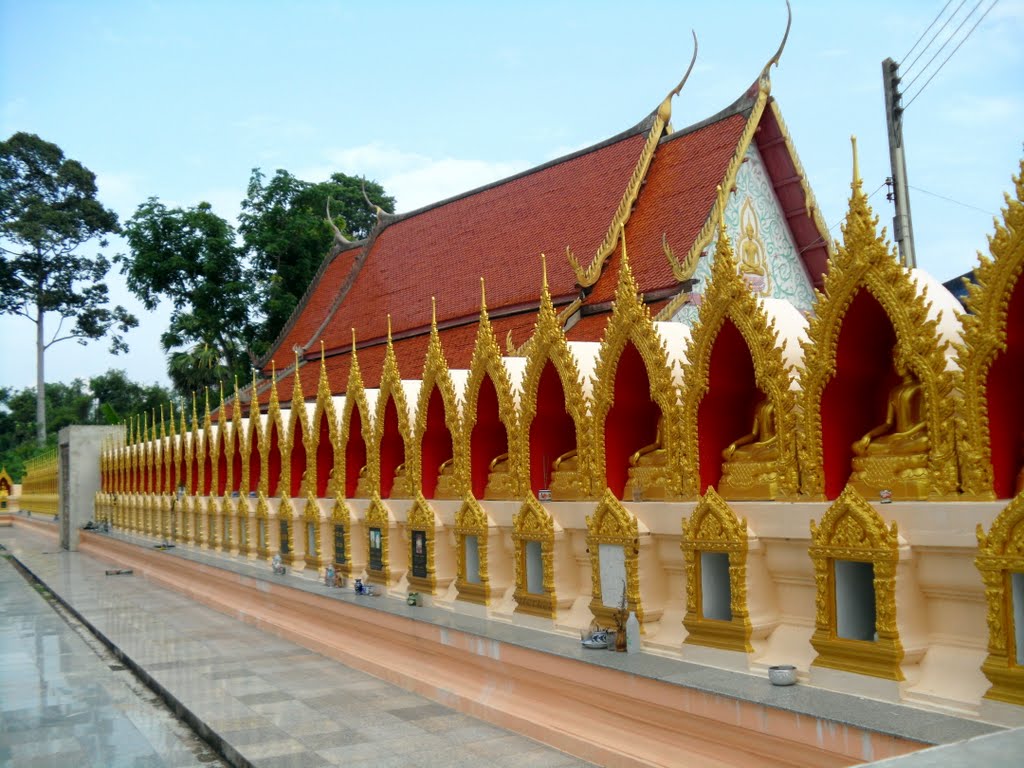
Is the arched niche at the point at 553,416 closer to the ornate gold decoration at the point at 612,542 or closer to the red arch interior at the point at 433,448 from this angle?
the ornate gold decoration at the point at 612,542

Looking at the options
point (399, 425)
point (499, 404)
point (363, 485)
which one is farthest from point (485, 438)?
point (363, 485)

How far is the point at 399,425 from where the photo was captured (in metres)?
9.31

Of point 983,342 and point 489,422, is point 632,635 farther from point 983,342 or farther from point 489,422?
point 489,422

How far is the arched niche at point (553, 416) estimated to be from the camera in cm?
679

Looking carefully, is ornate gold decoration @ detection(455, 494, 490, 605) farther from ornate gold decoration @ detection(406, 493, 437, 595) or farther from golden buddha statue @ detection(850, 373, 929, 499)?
golden buddha statue @ detection(850, 373, 929, 499)

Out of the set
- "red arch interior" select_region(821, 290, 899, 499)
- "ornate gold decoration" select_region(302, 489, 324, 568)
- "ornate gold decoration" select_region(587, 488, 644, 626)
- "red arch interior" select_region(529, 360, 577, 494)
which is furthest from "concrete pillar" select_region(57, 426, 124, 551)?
"red arch interior" select_region(821, 290, 899, 499)

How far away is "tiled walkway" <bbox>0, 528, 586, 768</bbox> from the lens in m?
5.97

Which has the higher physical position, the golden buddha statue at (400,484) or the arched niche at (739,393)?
the arched niche at (739,393)

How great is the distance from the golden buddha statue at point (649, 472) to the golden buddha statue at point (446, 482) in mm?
2132

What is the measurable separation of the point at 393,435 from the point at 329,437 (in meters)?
1.39

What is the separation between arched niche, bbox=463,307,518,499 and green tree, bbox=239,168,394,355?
2254cm

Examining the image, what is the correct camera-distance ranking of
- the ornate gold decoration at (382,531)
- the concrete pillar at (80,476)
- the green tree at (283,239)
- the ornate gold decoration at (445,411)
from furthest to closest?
the green tree at (283,239)
the concrete pillar at (80,476)
the ornate gold decoration at (382,531)
the ornate gold decoration at (445,411)

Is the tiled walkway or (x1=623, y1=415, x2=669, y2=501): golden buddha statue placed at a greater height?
(x1=623, y1=415, x2=669, y2=501): golden buddha statue

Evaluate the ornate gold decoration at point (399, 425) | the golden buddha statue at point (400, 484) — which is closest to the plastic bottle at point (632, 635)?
the ornate gold decoration at point (399, 425)
